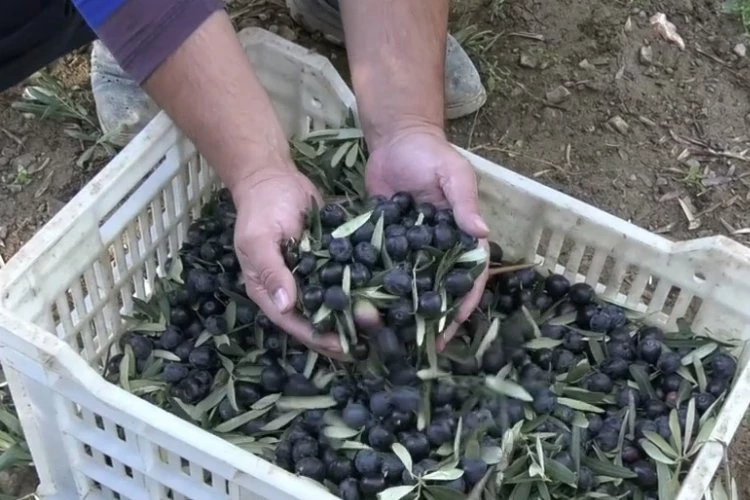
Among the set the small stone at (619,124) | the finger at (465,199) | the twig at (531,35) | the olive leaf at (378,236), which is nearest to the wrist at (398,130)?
the finger at (465,199)

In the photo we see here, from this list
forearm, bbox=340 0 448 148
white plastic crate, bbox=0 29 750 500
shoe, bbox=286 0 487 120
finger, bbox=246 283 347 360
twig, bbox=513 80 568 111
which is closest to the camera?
white plastic crate, bbox=0 29 750 500

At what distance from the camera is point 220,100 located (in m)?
1.47

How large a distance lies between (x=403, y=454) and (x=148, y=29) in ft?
2.12

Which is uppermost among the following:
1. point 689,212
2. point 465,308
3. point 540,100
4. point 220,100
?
point 220,100

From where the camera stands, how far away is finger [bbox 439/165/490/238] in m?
1.40

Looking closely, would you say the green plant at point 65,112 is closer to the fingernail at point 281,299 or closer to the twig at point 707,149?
the fingernail at point 281,299

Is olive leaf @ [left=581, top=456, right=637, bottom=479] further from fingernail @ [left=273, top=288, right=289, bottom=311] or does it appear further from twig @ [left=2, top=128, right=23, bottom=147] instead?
twig @ [left=2, top=128, right=23, bottom=147]

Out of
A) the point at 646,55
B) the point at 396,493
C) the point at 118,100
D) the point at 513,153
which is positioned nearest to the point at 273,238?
the point at 396,493

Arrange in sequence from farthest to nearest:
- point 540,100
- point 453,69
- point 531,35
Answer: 1. point 531,35
2. point 540,100
3. point 453,69

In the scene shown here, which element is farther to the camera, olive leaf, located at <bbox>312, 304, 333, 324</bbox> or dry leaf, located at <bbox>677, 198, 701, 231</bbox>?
dry leaf, located at <bbox>677, 198, 701, 231</bbox>

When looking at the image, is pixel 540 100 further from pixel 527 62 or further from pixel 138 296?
pixel 138 296

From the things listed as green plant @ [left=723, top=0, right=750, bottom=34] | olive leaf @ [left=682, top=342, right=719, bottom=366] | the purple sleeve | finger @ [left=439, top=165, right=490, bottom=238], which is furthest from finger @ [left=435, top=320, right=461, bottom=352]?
green plant @ [left=723, top=0, right=750, bottom=34]

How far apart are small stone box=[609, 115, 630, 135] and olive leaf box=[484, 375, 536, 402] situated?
3.07ft

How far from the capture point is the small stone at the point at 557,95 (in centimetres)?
227
